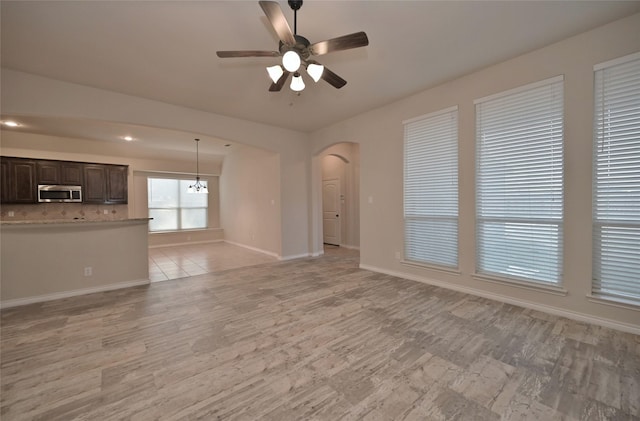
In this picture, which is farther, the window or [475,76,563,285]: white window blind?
the window

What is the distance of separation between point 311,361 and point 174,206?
825 centimetres

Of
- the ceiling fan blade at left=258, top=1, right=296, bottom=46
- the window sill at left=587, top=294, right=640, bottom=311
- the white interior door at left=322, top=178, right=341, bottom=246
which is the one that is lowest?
the window sill at left=587, top=294, right=640, bottom=311

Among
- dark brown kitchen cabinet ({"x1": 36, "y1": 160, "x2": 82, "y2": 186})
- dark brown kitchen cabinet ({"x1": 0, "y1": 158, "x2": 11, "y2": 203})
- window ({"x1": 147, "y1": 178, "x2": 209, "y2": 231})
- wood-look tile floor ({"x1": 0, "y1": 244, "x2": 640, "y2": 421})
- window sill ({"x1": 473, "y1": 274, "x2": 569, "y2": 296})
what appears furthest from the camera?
window ({"x1": 147, "y1": 178, "x2": 209, "y2": 231})

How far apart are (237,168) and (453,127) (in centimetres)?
636

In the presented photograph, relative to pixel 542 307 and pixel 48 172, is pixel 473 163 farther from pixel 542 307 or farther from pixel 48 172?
pixel 48 172

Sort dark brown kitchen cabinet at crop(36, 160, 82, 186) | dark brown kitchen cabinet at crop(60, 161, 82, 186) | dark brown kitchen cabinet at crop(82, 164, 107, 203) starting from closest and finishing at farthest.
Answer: dark brown kitchen cabinet at crop(36, 160, 82, 186) < dark brown kitchen cabinet at crop(60, 161, 82, 186) < dark brown kitchen cabinet at crop(82, 164, 107, 203)

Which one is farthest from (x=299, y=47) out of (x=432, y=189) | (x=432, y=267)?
(x=432, y=267)

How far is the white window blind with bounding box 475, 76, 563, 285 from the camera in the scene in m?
2.85

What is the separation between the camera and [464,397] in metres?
1.68

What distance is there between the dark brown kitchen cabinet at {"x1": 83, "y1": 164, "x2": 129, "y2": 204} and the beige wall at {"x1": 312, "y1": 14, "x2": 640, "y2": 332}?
662cm

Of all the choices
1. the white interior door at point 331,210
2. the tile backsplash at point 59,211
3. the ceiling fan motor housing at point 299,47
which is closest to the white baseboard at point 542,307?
the ceiling fan motor housing at point 299,47

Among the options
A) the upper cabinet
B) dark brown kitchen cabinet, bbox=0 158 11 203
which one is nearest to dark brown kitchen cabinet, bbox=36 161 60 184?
the upper cabinet

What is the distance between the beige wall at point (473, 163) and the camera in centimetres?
261

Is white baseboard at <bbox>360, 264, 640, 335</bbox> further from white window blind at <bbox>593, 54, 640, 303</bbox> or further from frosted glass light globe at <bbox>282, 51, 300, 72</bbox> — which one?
frosted glass light globe at <bbox>282, 51, 300, 72</bbox>
